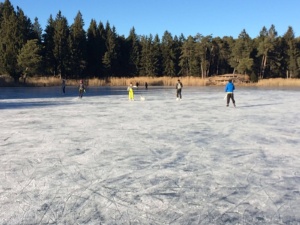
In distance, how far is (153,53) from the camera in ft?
220

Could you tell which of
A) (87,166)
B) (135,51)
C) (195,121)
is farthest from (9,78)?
(87,166)

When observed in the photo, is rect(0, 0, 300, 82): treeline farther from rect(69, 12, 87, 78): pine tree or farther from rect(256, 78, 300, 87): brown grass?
rect(256, 78, 300, 87): brown grass

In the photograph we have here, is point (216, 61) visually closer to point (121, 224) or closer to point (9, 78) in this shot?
point (9, 78)

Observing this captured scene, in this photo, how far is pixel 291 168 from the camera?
511cm

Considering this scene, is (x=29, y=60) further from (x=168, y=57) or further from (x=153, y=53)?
(x=168, y=57)

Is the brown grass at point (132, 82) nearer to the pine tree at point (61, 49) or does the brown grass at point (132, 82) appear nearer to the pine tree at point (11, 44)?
the pine tree at point (11, 44)

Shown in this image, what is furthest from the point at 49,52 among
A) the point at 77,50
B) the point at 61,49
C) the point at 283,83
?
the point at 283,83

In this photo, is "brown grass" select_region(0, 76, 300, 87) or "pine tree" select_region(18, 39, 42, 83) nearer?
"brown grass" select_region(0, 76, 300, 87)

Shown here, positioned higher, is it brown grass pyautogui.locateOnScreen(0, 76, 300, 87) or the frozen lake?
brown grass pyautogui.locateOnScreen(0, 76, 300, 87)

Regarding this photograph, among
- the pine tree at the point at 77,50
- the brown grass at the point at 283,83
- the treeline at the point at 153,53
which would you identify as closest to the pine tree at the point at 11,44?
the treeline at the point at 153,53

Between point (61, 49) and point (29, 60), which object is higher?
point (61, 49)

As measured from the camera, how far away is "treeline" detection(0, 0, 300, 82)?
59.1 metres

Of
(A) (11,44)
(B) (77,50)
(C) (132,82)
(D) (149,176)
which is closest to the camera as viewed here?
(D) (149,176)

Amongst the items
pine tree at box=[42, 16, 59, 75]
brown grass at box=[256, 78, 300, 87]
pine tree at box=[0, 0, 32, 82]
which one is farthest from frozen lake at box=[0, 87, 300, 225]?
pine tree at box=[42, 16, 59, 75]
